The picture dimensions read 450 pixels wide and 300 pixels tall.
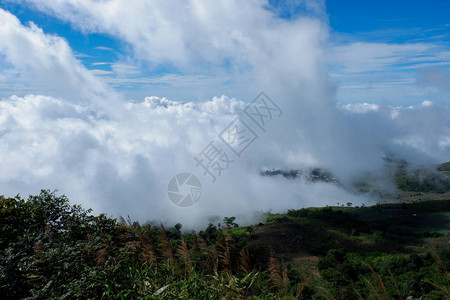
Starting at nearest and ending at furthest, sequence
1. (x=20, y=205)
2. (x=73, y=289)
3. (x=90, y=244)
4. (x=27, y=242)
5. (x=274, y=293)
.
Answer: (x=73, y=289) → (x=274, y=293) → (x=90, y=244) → (x=27, y=242) → (x=20, y=205)

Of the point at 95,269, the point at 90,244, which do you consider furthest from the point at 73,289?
the point at 90,244

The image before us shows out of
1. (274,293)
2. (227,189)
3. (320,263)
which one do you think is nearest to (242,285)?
(274,293)

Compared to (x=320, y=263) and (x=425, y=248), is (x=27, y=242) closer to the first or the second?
(x=320, y=263)

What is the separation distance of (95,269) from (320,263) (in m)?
21.1

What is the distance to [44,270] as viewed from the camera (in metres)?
4.40

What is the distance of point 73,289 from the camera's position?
13.2 feet

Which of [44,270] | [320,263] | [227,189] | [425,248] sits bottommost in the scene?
[425,248]

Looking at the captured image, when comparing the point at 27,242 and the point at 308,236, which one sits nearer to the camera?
the point at 27,242

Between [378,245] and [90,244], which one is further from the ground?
[90,244]

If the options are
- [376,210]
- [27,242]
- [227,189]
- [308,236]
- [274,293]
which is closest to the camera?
[274,293]

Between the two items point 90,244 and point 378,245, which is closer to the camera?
point 90,244

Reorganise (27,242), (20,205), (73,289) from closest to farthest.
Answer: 1. (73,289)
2. (27,242)
3. (20,205)

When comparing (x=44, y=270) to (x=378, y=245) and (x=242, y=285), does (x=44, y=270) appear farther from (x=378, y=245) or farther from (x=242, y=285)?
(x=378, y=245)

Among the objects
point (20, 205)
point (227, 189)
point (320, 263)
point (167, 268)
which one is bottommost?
point (320, 263)
